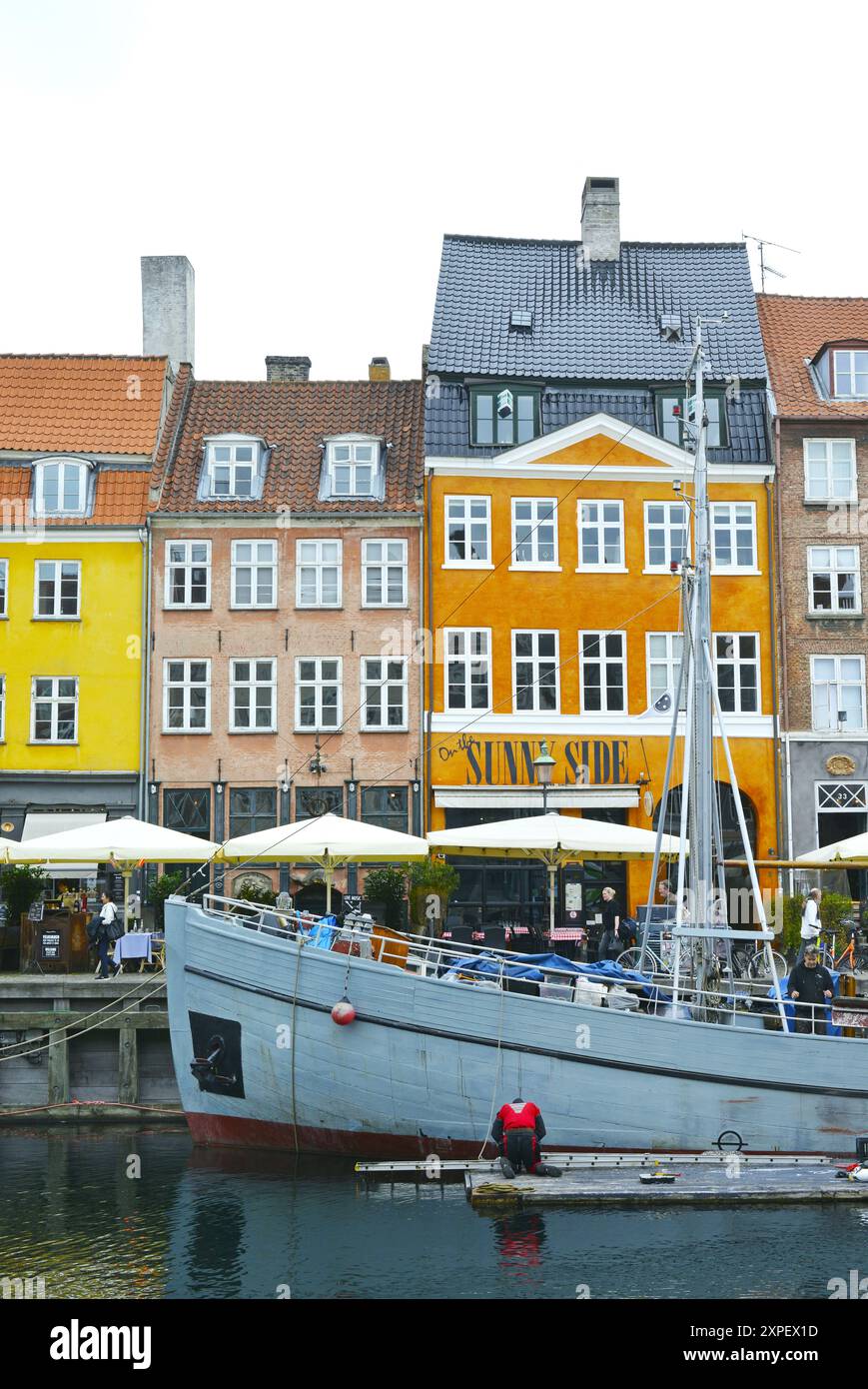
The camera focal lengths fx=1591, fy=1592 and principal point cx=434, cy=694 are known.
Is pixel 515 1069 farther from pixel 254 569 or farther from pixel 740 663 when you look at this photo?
pixel 254 569

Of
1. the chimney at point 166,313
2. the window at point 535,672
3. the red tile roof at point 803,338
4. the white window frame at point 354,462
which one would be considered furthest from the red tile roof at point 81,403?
the red tile roof at point 803,338

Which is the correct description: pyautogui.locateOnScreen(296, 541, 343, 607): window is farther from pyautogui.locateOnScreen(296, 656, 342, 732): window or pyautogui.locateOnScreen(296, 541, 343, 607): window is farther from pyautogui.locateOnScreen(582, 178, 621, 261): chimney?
pyautogui.locateOnScreen(582, 178, 621, 261): chimney

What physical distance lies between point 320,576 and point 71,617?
5471mm

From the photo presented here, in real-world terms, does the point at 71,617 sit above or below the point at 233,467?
below

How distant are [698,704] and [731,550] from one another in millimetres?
14379

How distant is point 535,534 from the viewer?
115 ft

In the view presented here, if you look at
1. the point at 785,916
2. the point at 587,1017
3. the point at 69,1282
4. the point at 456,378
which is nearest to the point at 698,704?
the point at 587,1017

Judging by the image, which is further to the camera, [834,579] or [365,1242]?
[834,579]

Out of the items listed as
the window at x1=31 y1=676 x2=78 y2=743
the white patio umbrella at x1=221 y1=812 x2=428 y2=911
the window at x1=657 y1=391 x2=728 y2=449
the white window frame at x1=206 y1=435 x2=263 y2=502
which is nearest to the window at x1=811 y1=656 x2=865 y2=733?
the window at x1=657 y1=391 x2=728 y2=449

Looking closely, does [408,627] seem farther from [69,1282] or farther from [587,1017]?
[69,1282]

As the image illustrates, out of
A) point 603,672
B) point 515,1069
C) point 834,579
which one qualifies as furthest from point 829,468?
point 515,1069

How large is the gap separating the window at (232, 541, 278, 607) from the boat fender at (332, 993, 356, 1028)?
16.0 m

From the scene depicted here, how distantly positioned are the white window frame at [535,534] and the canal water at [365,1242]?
1714cm
